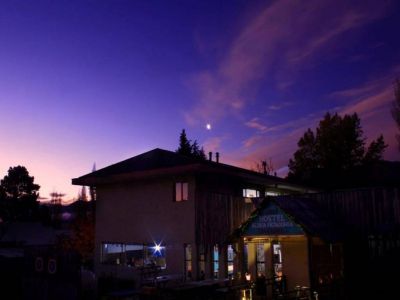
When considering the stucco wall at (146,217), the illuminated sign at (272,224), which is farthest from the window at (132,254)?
the illuminated sign at (272,224)

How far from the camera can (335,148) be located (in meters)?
59.8

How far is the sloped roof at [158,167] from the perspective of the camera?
23.3 metres

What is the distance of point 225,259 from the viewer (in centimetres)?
2378

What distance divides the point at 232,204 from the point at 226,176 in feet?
7.30

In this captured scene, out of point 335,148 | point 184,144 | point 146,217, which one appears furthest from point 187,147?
point 146,217

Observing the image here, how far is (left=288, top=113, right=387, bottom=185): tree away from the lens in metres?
59.2

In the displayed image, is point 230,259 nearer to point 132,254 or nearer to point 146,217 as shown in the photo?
point 146,217

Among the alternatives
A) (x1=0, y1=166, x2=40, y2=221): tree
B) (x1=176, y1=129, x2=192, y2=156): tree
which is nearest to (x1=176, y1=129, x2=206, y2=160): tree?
(x1=176, y1=129, x2=192, y2=156): tree

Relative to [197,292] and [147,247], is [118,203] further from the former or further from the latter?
[197,292]

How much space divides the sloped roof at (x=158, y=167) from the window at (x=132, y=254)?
14.1 ft

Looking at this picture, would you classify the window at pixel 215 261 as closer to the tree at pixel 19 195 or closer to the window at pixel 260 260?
the window at pixel 260 260

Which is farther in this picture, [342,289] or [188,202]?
[188,202]

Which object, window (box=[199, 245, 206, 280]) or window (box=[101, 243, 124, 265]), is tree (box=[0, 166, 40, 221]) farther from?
window (box=[199, 245, 206, 280])

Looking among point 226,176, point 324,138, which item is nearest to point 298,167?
point 324,138
